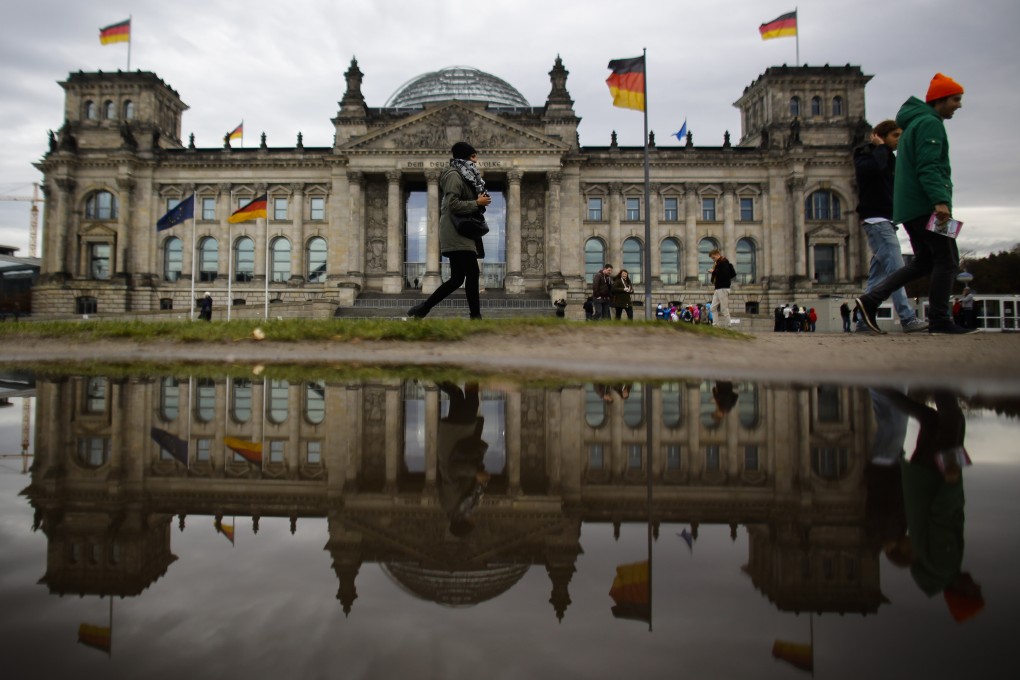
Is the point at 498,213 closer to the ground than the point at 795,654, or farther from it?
farther from it

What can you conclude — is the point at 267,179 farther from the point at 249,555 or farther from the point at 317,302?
the point at 249,555

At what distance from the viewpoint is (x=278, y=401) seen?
15.0ft

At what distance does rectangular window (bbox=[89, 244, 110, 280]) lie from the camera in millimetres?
49125

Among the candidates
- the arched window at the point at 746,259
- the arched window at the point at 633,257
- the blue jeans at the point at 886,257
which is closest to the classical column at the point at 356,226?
the arched window at the point at 633,257

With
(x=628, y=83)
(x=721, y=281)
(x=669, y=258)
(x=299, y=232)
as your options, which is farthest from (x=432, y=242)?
(x=721, y=281)

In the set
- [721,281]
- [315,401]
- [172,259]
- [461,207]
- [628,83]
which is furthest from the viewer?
[172,259]

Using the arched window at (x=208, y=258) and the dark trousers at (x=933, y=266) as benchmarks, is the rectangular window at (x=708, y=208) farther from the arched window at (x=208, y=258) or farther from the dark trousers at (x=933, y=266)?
the dark trousers at (x=933, y=266)

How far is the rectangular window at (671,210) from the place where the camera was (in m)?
48.7

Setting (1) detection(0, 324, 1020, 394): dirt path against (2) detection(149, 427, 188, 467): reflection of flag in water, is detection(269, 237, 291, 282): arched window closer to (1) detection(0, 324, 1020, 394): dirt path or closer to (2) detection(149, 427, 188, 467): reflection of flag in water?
(1) detection(0, 324, 1020, 394): dirt path

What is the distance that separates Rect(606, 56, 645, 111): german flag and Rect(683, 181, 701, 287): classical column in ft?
82.2

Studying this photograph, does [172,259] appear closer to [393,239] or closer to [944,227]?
[393,239]

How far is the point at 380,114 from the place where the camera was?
167ft

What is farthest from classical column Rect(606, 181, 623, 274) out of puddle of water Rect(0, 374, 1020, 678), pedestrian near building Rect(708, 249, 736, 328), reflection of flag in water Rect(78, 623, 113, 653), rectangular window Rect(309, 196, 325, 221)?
reflection of flag in water Rect(78, 623, 113, 653)

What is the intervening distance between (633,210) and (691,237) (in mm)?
4788
